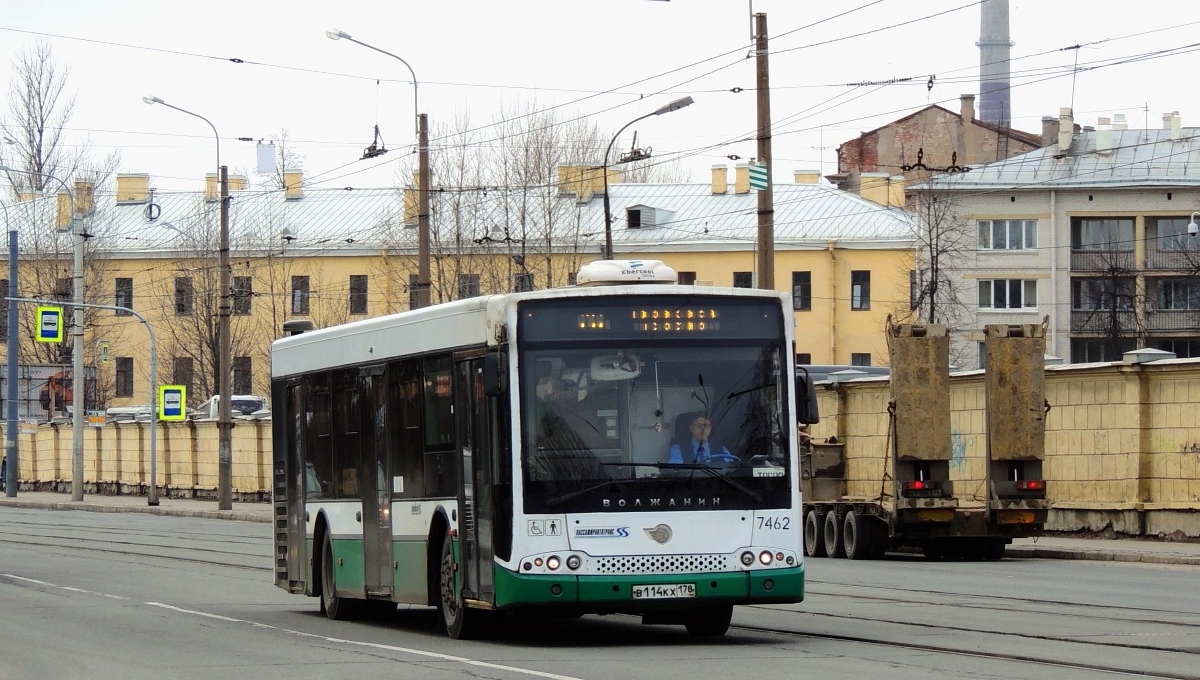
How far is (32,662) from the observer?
1305 centimetres

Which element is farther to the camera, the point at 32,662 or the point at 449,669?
the point at 32,662

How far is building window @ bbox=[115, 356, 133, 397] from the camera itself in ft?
276

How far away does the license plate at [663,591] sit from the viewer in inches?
501

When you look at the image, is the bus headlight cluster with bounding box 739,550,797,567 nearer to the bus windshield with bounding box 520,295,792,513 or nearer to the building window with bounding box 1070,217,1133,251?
the bus windshield with bounding box 520,295,792,513

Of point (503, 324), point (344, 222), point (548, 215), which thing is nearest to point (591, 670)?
point (503, 324)

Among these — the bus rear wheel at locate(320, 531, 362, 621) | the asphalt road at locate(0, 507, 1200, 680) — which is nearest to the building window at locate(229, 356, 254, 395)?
the asphalt road at locate(0, 507, 1200, 680)

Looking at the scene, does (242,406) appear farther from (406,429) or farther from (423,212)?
(406,429)

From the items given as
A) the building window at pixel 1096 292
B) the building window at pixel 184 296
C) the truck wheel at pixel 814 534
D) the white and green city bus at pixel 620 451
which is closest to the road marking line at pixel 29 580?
the white and green city bus at pixel 620 451

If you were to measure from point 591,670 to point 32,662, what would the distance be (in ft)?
14.0

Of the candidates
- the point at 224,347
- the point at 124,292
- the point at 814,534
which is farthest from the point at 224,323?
the point at 124,292

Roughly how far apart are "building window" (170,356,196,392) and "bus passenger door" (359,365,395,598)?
212ft

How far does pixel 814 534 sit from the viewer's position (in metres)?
28.3

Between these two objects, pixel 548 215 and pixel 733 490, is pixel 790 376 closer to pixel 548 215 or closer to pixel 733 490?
pixel 733 490

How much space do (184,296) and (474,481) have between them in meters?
67.4
